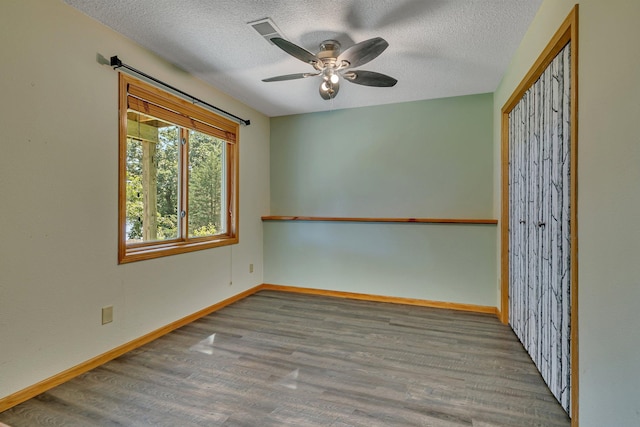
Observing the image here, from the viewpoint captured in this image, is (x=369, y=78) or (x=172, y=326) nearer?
Result: (x=369, y=78)

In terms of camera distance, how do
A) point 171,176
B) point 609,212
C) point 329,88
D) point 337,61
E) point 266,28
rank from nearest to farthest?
point 609,212 < point 266,28 < point 337,61 < point 329,88 < point 171,176

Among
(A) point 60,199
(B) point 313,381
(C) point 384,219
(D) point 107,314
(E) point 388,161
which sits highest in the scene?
(E) point 388,161

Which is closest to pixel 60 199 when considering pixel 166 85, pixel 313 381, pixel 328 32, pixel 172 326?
pixel 166 85

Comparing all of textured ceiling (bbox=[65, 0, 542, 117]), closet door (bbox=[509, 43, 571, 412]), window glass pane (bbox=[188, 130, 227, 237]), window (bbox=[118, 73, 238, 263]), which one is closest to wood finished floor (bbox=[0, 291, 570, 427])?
closet door (bbox=[509, 43, 571, 412])

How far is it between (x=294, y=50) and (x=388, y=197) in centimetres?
208

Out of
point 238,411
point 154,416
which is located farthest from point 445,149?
point 154,416

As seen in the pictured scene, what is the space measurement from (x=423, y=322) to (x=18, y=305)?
9.66 ft

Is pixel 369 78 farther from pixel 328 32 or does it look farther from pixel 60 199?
pixel 60 199

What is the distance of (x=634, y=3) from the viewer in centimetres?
95

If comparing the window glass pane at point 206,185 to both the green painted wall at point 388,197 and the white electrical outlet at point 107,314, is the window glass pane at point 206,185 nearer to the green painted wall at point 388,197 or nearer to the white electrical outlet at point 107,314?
the green painted wall at point 388,197

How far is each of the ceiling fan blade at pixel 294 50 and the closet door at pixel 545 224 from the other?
142cm

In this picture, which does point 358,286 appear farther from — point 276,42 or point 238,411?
point 276,42

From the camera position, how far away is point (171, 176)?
274cm

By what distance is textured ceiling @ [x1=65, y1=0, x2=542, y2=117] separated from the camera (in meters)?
1.82
